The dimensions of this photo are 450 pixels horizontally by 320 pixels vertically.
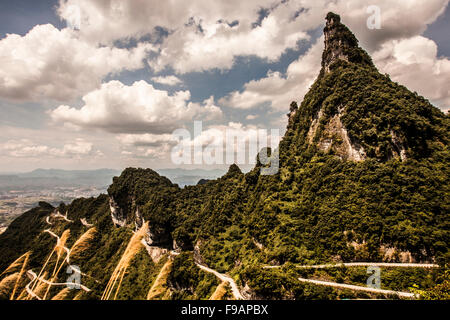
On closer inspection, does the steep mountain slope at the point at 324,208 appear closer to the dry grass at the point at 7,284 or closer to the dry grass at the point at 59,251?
the dry grass at the point at 59,251

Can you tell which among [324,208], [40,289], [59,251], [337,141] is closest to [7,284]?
[40,289]

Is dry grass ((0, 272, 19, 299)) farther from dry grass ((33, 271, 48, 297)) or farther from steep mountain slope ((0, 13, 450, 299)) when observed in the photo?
dry grass ((33, 271, 48, 297))

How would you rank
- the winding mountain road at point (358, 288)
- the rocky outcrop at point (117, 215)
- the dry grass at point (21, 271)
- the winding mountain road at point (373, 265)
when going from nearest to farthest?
the winding mountain road at point (358, 288) < the winding mountain road at point (373, 265) < the dry grass at point (21, 271) < the rocky outcrop at point (117, 215)

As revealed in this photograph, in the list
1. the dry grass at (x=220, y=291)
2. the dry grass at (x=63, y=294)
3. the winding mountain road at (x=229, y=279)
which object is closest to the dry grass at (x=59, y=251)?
the dry grass at (x=63, y=294)

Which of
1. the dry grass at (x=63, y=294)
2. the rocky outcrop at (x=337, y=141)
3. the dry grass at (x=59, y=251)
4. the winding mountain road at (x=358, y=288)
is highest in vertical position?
the rocky outcrop at (x=337, y=141)

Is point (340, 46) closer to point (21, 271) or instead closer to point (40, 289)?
point (40, 289)

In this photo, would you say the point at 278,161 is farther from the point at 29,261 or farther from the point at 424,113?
the point at 29,261
